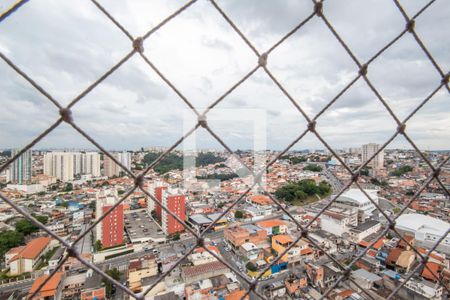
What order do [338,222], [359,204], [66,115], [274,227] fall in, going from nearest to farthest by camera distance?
[66,115]
[338,222]
[274,227]
[359,204]

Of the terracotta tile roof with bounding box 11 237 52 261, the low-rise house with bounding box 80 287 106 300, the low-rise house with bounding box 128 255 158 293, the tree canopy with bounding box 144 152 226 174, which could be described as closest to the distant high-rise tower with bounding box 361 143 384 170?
the tree canopy with bounding box 144 152 226 174

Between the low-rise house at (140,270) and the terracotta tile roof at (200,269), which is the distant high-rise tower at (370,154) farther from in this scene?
the low-rise house at (140,270)

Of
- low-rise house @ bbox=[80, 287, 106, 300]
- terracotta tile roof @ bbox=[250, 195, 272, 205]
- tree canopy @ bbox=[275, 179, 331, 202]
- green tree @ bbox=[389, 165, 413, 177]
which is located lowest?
low-rise house @ bbox=[80, 287, 106, 300]

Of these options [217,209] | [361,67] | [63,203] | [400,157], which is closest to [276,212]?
[217,209]

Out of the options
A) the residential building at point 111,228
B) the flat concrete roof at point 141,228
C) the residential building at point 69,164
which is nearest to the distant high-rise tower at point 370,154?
the flat concrete roof at point 141,228

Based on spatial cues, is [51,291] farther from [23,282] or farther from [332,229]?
[332,229]

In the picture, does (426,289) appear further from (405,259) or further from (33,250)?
(33,250)

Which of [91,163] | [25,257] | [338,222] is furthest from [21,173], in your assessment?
[338,222]

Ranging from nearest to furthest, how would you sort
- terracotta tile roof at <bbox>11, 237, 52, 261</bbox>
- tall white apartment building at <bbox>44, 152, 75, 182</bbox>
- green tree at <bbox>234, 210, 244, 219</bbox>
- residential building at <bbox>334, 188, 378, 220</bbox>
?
terracotta tile roof at <bbox>11, 237, 52, 261</bbox> → residential building at <bbox>334, 188, 378, 220</bbox> → green tree at <bbox>234, 210, 244, 219</bbox> → tall white apartment building at <bbox>44, 152, 75, 182</bbox>

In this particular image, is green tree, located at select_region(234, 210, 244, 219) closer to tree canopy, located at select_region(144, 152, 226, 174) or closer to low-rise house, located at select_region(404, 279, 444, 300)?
tree canopy, located at select_region(144, 152, 226, 174)

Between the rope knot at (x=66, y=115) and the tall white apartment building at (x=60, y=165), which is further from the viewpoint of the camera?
the tall white apartment building at (x=60, y=165)

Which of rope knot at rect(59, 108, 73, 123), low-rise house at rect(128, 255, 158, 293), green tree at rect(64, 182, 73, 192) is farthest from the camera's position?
green tree at rect(64, 182, 73, 192)

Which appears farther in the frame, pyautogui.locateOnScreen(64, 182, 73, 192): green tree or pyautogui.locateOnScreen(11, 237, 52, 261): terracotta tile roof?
pyautogui.locateOnScreen(64, 182, 73, 192): green tree

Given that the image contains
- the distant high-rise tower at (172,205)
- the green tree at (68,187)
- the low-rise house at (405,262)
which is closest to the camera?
the low-rise house at (405,262)
